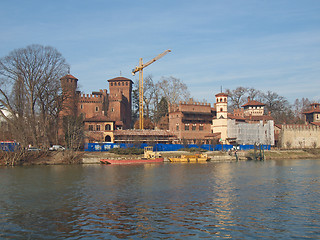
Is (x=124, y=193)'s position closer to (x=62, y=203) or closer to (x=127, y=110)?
(x=62, y=203)

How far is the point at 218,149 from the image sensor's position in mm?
69625

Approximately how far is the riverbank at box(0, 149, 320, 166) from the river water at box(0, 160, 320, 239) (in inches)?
673

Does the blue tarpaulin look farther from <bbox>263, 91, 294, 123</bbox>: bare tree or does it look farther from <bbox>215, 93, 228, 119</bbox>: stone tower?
<bbox>263, 91, 294, 123</bbox>: bare tree

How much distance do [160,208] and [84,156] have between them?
37.4 meters

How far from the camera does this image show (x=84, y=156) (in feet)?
186

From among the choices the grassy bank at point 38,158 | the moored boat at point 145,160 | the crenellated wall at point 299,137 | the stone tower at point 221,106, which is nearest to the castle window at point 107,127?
the grassy bank at point 38,158

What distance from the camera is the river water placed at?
1647 cm

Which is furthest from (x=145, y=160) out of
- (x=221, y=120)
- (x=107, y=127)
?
(x=221, y=120)

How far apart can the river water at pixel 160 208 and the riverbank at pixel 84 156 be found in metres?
17.1

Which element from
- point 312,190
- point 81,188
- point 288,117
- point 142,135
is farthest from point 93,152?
point 288,117

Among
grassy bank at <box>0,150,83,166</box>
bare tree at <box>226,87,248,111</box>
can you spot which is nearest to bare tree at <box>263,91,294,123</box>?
bare tree at <box>226,87,248,111</box>

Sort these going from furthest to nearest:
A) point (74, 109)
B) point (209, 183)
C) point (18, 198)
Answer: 1. point (74, 109)
2. point (209, 183)
3. point (18, 198)

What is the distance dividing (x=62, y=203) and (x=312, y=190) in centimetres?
1926

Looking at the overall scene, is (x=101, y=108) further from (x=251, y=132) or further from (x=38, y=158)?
(x=251, y=132)
